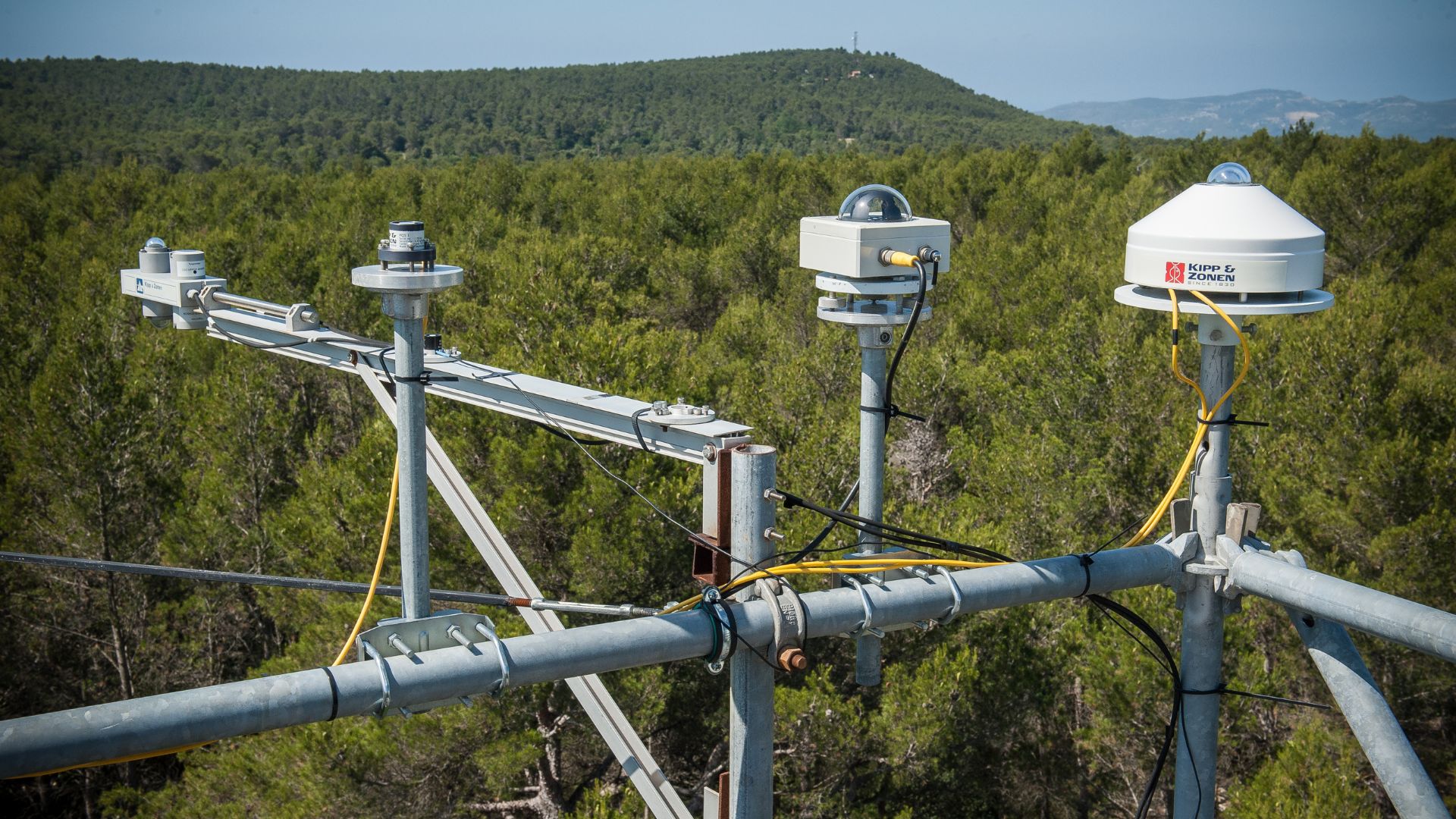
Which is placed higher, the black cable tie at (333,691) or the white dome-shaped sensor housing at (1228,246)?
the white dome-shaped sensor housing at (1228,246)

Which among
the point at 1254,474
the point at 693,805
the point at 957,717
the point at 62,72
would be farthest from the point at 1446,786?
the point at 62,72

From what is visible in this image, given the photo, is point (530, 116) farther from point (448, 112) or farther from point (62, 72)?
point (62, 72)

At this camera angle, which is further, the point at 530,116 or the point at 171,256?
the point at 530,116

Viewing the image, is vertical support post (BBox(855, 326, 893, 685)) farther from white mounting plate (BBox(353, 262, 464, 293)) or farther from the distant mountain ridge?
the distant mountain ridge

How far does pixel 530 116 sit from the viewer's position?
156 metres

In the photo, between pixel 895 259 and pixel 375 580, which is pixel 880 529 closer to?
pixel 895 259

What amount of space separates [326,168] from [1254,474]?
6092 cm

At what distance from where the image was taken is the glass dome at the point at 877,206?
458 cm

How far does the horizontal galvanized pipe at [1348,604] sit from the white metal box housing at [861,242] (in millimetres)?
1347

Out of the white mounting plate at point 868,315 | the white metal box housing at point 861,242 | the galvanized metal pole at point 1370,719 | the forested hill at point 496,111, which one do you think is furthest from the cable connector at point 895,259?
the forested hill at point 496,111

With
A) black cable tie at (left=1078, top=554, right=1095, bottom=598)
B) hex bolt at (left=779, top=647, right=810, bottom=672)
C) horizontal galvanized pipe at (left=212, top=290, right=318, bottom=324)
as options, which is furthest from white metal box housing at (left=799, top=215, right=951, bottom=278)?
horizontal galvanized pipe at (left=212, top=290, right=318, bottom=324)

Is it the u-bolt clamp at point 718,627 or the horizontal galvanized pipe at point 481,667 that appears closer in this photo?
the horizontal galvanized pipe at point 481,667

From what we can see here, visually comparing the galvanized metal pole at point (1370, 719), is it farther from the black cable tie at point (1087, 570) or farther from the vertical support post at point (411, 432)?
the vertical support post at point (411, 432)

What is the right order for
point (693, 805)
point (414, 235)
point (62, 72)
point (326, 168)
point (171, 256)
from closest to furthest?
point (414, 235), point (171, 256), point (693, 805), point (326, 168), point (62, 72)
